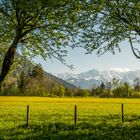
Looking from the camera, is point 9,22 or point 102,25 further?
point 102,25

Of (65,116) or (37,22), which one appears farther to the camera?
(65,116)

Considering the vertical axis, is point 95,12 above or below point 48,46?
above

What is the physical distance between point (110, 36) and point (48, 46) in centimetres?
596

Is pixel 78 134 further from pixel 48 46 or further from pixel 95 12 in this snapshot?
pixel 95 12

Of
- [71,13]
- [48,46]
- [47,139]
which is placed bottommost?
[47,139]

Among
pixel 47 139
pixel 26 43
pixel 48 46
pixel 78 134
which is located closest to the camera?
pixel 47 139

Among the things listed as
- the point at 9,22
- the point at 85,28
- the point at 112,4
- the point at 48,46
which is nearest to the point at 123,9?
the point at 112,4

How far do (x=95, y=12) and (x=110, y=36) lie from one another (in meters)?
2.91

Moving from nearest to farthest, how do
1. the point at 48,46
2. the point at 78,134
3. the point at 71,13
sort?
the point at 78,134
the point at 71,13
the point at 48,46

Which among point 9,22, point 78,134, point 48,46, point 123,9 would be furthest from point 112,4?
point 78,134

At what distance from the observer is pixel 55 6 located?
88.2 ft

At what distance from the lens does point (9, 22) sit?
97.7ft

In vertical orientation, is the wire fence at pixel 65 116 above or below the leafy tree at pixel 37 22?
below

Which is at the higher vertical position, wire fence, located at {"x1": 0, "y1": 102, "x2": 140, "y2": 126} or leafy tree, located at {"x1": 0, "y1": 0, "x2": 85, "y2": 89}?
leafy tree, located at {"x1": 0, "y1": 0, "x2": 85, "y2": 89}
